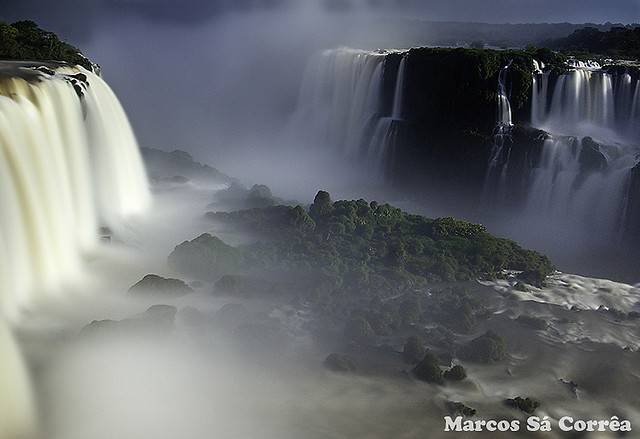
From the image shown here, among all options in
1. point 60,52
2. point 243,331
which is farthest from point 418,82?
point 243,331

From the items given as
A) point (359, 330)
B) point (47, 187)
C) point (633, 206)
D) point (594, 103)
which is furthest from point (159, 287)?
point (594, 103)

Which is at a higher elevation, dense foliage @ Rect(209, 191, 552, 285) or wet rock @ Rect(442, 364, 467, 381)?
dense foliage @ Rect(209, 191, 552, 285)

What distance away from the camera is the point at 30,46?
2131cm

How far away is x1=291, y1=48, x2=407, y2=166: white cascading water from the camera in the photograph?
90.4 feet

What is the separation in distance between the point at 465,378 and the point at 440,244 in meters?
6.66

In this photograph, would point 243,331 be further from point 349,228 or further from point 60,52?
point 60,52

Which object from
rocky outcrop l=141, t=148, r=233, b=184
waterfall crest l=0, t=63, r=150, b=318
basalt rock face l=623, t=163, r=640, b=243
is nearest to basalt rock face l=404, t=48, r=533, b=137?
basalt rock face l=623, t=163, r=640, b=243

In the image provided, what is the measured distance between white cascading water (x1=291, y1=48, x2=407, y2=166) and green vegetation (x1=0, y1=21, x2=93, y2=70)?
40.2 feet

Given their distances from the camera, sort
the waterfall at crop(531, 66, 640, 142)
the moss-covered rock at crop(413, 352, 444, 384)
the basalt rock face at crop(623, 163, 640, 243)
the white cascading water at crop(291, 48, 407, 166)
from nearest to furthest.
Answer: the moss-covered rock at crop(413, 352, 444, 384), the basalt rock face at crop(623, 163, 640, 243), the waterfall at crop(531, 66, 640, 142), the white cascading water at crop(291, 48, 407, 166)

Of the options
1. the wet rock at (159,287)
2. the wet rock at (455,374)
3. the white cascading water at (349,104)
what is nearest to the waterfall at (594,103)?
the white cascading water at (349,104)

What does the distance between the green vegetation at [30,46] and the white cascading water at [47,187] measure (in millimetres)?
2656

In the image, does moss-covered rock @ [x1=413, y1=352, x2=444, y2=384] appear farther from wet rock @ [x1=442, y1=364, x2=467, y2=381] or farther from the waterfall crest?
the waterfall crest

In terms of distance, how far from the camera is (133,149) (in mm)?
21156

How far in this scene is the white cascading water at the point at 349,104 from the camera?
27.5 m
